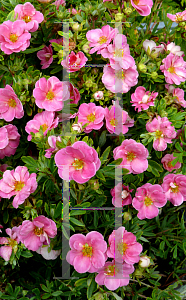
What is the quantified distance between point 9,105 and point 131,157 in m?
0.56

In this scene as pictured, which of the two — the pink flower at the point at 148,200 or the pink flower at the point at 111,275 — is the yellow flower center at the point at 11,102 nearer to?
the pink flower at the point at 148,200

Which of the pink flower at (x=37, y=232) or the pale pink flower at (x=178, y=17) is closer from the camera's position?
the pink flower at (x=37, y=232)

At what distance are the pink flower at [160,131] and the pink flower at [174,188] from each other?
0.15m

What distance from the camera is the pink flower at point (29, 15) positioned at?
1178 mm

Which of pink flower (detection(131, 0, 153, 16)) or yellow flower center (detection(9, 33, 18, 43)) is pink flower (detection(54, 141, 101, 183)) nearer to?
yellow flower center (detection(9, 33, 18, 43))

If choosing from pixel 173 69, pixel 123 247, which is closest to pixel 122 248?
pixel 123 247

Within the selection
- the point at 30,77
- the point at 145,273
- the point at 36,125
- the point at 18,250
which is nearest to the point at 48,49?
the point at 30,77

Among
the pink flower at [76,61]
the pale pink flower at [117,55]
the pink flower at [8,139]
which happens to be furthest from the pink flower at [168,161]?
the pink flower at [8,139]

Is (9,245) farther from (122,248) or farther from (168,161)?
(168,161)

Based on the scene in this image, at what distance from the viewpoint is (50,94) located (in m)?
1.09

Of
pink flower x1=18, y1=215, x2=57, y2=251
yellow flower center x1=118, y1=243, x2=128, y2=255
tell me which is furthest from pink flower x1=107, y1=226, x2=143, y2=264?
pink flower x1=18, y1=215, x2=57, y2=251

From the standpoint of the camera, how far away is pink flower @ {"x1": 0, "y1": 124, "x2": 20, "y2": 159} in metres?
1.10

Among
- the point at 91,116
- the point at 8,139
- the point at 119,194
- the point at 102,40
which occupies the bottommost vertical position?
the point at 119,194

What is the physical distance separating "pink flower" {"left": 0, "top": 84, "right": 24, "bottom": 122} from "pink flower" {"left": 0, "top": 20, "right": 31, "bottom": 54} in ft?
0.60
